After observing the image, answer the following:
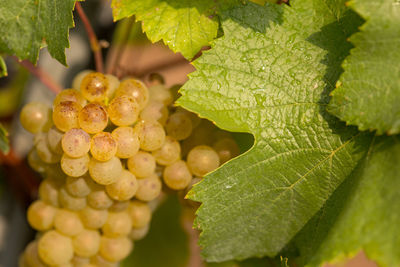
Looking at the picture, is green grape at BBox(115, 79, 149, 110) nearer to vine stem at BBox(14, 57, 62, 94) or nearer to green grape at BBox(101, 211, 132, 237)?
green grape at BBox(101, 211, 132, 237)

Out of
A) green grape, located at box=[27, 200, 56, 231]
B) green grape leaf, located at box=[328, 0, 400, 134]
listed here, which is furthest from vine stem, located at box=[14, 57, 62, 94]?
green grape leaf, located at box=[328, 0, 400, 134]

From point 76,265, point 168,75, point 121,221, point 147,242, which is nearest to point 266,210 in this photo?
point 121,221

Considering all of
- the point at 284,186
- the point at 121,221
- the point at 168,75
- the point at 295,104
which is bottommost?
the point at 168,75

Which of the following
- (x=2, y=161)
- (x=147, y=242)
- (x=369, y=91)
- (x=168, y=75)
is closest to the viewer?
(x=369, y=91)

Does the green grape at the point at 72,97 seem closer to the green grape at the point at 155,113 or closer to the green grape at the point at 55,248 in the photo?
the green grape at the point at 155,113

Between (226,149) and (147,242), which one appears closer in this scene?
(226,149)

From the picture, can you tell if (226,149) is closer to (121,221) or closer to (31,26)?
(121,221)

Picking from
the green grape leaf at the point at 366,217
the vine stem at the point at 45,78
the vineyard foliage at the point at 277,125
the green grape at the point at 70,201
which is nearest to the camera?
the green grape leaf at the point at 366,217

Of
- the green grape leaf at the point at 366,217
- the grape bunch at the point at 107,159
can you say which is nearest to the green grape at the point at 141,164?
the grape bunch at the point at 107,159
